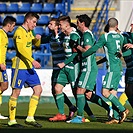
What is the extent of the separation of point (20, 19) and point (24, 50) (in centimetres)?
1725

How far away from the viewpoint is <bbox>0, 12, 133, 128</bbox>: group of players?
10.7 meters

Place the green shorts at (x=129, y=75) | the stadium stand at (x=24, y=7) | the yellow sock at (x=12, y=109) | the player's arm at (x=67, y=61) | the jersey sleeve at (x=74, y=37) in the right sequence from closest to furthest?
the yellow sock at (x=12, y=109), the player's arm at (x=67, y=61), the jersey sleeve at (x=74, y=37), the green shorts at (x=129, y=75), the stadium stand at (x=24, y=7)

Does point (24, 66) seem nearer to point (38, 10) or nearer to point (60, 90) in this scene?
point (60, 90)

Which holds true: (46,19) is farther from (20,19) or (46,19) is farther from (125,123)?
(125,123)

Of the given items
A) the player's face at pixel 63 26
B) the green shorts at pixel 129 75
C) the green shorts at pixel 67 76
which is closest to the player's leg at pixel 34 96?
the green shorts at pixel 67 76

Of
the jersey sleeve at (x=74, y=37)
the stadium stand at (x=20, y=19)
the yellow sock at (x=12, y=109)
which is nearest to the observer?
the yellow sock at (x=12, y=109)

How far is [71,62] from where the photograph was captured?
38.7 feet

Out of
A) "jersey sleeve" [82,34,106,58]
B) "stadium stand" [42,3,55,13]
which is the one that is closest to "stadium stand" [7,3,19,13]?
"stadium stand" [42,3,55,13]

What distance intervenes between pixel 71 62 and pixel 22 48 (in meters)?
1.56

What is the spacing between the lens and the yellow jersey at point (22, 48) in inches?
415

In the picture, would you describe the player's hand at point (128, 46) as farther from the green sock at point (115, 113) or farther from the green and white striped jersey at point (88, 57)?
the green sock at point (115, 113)

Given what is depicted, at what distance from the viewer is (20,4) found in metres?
28.5

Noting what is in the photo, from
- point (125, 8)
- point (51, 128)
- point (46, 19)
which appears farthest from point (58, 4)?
point (51, 128)

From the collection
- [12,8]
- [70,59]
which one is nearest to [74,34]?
[70,59]
